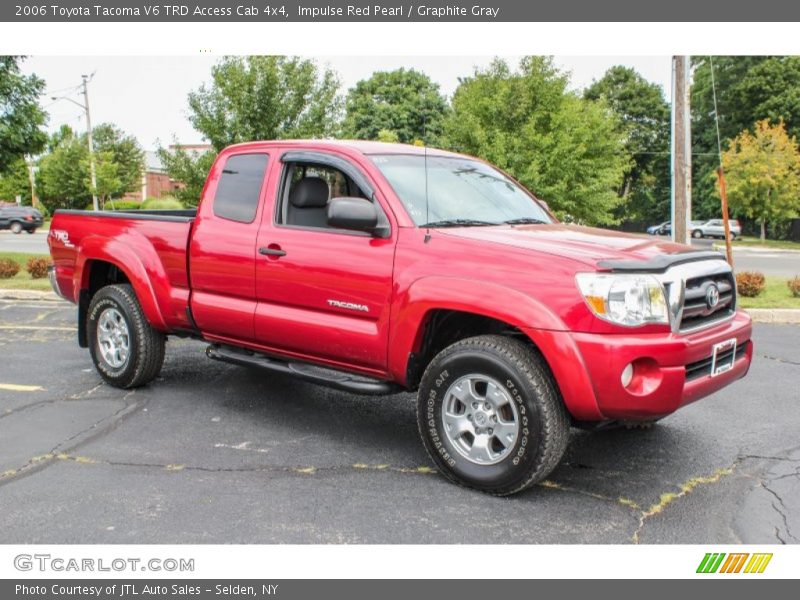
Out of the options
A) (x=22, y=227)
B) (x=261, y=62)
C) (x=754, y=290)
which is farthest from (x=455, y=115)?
(x=22, y=227)

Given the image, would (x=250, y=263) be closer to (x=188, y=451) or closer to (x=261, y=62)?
(x=188, y=451)

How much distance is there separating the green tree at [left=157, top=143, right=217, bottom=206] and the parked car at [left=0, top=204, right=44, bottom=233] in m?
25.0

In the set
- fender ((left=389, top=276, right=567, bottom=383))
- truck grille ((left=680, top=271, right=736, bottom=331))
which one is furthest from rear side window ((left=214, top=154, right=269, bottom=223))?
truck grille ((left=680, top=271, right=736, bottom=331))

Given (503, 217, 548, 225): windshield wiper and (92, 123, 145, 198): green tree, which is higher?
(92, 123, 145, 198): green tree

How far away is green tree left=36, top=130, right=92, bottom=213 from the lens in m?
52.0

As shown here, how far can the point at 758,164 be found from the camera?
4200cm

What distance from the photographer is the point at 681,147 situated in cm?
1267

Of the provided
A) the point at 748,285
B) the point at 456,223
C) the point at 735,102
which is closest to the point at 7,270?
the point at 456,223

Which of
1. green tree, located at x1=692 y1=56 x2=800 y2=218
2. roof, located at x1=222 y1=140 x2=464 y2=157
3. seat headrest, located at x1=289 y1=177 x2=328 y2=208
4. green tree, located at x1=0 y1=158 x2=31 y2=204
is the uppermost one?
green tree, located at x1=692 y1=56 x2=800 y2=218

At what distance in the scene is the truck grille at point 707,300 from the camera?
424 cm

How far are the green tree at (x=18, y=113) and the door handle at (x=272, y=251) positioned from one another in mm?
13324

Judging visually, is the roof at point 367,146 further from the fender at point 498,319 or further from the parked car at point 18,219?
the parked car at point 18,219

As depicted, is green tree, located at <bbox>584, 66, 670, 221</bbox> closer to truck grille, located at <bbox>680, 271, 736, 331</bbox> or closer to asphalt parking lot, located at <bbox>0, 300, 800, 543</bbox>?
asphalt parking lot, located at <bbox>0, 300, 800, 543</bbox>

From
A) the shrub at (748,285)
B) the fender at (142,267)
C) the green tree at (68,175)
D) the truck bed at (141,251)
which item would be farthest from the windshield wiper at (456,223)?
the green tree at (68,175)
